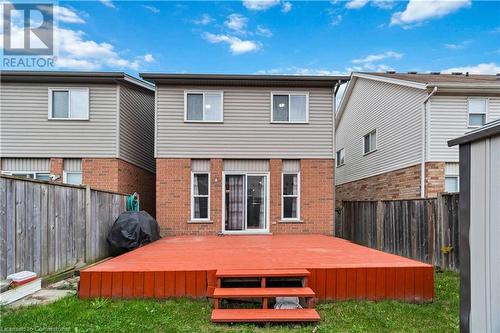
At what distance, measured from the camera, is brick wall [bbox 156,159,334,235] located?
9.91 m

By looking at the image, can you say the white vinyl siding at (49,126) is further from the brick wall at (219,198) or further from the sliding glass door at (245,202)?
the sliding glass door at (245,202)

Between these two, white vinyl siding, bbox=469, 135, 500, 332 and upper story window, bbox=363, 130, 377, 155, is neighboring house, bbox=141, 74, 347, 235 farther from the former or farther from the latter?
white vinyl siding, bbox=469, 135, 500, 332

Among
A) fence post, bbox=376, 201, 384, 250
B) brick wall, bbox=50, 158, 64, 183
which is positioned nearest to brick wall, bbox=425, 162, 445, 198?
fence post, bbox=376, 201, 384, 250

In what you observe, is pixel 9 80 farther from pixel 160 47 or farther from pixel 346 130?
pixel 346 130

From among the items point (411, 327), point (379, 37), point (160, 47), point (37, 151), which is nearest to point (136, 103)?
point (37, 151)

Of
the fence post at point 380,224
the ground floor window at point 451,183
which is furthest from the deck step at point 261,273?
the ground floor window at point 451,183

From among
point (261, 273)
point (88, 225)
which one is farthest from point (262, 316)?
point (88, 225)

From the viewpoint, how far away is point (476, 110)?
34.4ft

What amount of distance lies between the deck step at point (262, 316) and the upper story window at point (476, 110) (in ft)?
31.8

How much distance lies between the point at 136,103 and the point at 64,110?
2.29 metres

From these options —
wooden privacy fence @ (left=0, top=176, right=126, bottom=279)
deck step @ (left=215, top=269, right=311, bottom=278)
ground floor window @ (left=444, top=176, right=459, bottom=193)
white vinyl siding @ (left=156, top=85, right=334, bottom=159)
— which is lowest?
deck step @ (left=215, top=269, right=311, bottom=278)

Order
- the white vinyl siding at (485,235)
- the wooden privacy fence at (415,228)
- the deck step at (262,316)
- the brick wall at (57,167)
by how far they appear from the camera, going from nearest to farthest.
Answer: the white vinyl siding at (485,235) < the deck step at (262,316) < the wooden privacy fence at (415,228) < the brick wall at (57,167)

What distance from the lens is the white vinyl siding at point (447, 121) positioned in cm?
1016

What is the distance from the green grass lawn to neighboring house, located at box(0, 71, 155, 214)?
253 inches
